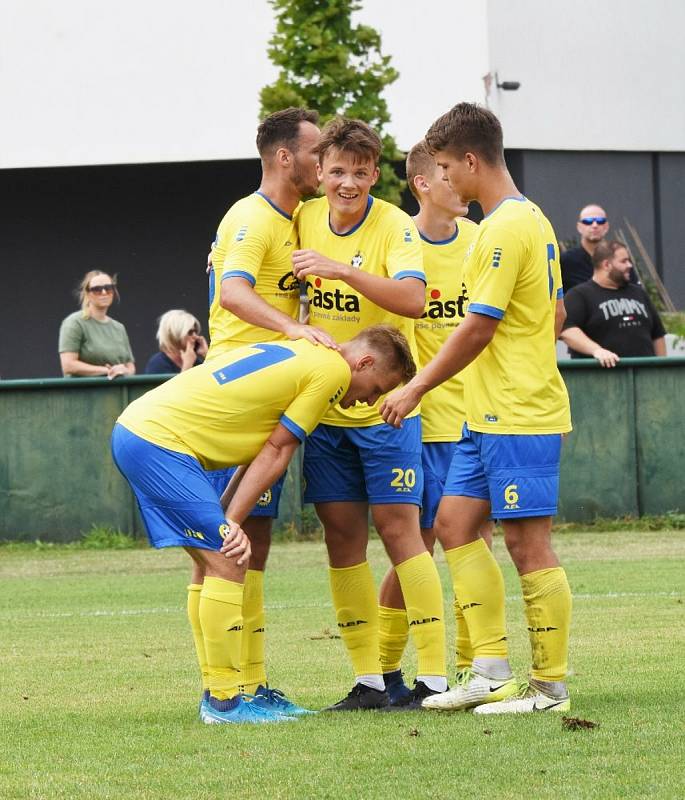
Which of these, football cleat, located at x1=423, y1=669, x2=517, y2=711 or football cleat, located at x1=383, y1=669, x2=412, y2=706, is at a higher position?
football cleat, located at x1=423, y1=669, x2=517, y2=711

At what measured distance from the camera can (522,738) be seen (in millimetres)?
5453

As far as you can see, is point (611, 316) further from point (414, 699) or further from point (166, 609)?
point (414, 699)

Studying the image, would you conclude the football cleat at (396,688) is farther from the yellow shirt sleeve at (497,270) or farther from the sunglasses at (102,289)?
the sunglasses at (102,289)

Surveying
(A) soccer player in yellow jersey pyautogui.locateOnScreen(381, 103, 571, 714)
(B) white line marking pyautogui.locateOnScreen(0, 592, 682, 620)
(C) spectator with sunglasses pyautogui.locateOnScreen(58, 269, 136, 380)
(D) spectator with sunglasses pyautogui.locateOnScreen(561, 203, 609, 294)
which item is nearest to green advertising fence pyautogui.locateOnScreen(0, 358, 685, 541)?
(C) spectator with sunglasses pyautogui.locateOnScreen(58, 269, 136, 380)

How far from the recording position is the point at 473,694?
243 inches

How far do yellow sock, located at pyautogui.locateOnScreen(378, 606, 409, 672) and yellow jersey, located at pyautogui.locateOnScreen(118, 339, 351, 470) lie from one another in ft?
3.65

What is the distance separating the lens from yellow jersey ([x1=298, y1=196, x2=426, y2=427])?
6547 mm

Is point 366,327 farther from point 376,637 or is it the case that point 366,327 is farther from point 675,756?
point 675,756

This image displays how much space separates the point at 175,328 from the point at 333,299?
797cm

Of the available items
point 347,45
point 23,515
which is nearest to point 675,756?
point 23,515

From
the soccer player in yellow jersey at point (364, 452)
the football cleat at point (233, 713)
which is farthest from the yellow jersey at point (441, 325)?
the football cleat at point (233, 713)

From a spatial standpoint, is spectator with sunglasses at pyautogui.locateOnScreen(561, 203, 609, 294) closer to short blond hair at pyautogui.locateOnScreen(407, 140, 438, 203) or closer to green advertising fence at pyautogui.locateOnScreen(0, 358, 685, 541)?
green advertising fence at pyautogui.locateOnScreen(0, 358, 685, 541)

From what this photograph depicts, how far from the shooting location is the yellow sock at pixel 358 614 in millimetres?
6598

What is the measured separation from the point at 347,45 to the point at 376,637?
13.1 meters
